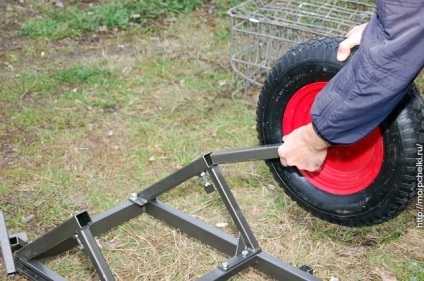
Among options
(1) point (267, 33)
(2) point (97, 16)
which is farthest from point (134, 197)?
(2) point (97, 16)

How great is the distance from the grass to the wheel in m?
0.49

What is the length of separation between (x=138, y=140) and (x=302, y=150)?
194cm

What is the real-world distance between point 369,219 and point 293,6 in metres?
2.58

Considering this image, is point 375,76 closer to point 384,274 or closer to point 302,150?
point 302,150

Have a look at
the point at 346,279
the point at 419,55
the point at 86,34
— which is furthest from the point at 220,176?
the point at 86,34

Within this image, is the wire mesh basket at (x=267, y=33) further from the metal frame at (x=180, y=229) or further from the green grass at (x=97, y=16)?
the metal frame at (x=180, y=229)

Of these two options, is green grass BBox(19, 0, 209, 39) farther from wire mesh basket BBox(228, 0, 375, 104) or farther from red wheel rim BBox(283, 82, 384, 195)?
red wheel rim BBox(283, 82, 384, 195)

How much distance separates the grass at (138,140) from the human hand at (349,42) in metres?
1.18

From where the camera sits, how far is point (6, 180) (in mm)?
4219

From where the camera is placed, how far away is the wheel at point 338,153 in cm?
296

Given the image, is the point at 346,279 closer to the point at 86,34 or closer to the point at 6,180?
the point at 6,180

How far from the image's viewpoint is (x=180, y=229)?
3.54 metres

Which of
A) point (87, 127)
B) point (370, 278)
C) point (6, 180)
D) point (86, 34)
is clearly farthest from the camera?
point (86, 34)

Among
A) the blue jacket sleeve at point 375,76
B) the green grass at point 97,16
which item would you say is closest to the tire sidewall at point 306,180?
the blue jacket sleeve at point 375,76
